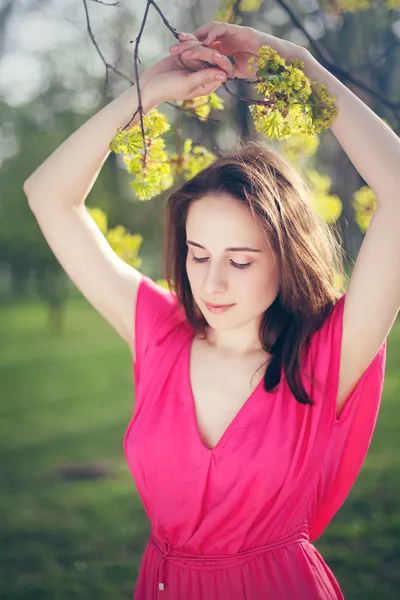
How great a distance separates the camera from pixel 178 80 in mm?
1840

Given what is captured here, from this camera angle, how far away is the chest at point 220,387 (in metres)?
1.84

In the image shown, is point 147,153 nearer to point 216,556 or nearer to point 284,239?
point 284,239

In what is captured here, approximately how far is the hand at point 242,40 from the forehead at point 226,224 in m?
0.30

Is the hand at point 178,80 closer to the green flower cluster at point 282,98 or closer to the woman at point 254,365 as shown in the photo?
the woman at point 254,365

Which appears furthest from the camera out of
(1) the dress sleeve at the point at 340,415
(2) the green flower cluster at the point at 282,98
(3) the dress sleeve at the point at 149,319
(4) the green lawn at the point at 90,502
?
(4) the green lawn at the point at 90,502

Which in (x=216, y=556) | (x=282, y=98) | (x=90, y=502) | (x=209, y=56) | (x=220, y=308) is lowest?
(x=90, y=502)

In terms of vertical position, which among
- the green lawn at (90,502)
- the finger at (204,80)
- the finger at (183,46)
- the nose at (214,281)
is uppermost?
the finger at (183,46)

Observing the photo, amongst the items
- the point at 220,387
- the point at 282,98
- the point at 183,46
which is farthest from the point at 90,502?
the point at 282,98

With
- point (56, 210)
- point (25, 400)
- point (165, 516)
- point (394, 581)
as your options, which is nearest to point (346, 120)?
point (56, 210)

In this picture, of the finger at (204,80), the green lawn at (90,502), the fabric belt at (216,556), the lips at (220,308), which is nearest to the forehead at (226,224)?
the lips at (220,308)

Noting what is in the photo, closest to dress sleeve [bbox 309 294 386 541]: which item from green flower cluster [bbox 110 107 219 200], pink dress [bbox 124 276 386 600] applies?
pink dress [bbox 124 276 386 600]

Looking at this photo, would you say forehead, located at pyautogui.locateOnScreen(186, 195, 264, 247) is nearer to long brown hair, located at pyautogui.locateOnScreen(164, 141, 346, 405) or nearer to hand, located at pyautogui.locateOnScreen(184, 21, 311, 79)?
long brown hair, located at pyautogui.locateOnScreen(164, 141, 346, 405)

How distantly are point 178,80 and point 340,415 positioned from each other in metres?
0.89

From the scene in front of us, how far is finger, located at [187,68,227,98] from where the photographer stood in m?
1.75
